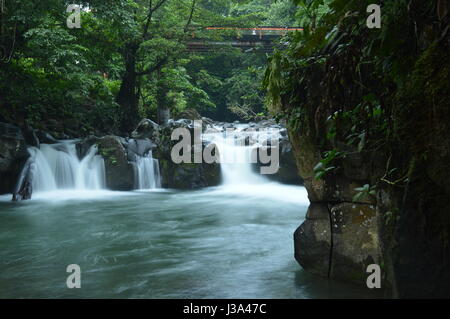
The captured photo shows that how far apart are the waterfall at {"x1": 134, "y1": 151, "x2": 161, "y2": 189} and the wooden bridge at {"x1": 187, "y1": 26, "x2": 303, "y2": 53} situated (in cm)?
576

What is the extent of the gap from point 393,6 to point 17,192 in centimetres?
1169

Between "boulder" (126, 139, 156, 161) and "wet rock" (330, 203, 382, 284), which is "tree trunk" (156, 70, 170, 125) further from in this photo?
"wet rock" (330, 203, 382, 284)

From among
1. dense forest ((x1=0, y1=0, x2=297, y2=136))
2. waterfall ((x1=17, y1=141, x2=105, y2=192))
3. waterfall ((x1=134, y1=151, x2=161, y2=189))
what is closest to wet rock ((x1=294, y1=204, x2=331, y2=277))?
dense forest ((x1=0, y1=0, x2=297, y2=136))

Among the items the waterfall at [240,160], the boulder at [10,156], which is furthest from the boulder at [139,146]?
the boulder at [10,156]

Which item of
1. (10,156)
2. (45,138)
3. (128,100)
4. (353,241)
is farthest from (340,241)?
(128,100)

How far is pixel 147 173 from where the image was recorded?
1466cm

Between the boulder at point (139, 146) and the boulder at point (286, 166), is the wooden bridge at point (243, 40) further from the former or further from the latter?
the boulder at point (286, 166)

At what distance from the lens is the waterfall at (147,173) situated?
14.4 m

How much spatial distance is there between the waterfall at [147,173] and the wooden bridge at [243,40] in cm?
576

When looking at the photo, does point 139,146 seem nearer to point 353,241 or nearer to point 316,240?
point 316,240

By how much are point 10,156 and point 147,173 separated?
4.38 meters

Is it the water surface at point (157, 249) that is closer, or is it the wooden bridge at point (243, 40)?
the water surface at point (157, 249)
